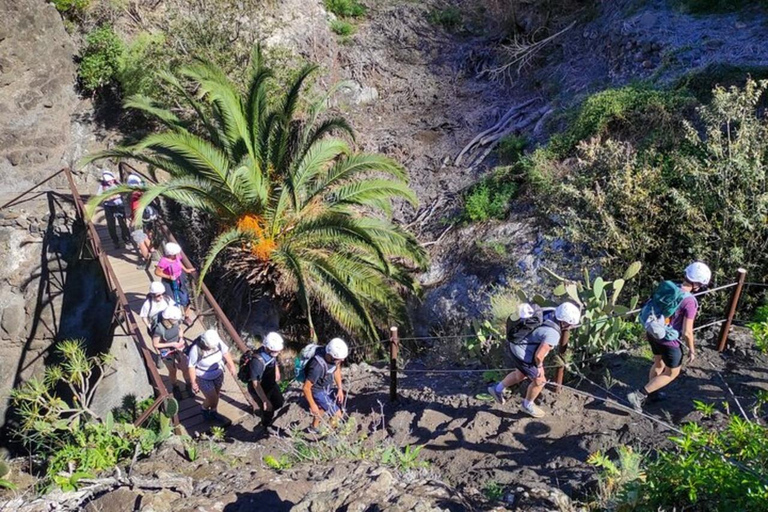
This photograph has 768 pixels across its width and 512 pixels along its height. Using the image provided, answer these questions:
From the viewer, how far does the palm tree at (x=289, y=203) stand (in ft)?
30.1

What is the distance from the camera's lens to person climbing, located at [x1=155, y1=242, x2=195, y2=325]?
8102 mm

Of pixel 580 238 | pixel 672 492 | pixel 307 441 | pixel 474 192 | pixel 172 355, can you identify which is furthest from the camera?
pixel 474 192

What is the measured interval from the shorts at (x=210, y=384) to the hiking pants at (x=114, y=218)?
14.6 feet

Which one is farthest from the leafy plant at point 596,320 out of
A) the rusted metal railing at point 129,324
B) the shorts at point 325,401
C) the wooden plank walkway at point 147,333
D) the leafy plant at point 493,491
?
the rusted metal railing at point 129,324

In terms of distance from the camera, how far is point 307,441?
616cm

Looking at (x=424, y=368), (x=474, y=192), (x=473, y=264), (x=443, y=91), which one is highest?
(x=443, y=91)

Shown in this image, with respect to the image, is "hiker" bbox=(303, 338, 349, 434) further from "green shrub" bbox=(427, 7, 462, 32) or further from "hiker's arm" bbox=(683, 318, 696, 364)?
"green shrub" bbox=(427, 7, 462, 32)

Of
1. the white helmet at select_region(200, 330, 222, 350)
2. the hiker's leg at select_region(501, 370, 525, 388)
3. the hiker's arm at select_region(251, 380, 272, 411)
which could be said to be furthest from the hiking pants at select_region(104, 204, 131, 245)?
the hiker's leg at select_region(501, 370, 525, 388)

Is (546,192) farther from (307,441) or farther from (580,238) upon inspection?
(307,441)

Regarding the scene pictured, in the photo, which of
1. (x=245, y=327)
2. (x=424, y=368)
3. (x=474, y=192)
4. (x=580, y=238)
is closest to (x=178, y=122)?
(x=245, y=327)

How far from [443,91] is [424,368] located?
8.03 metres

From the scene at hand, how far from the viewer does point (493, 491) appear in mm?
4617

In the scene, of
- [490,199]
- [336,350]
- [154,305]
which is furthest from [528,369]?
[490,199]

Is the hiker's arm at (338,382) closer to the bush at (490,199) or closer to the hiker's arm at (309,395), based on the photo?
the hiker's arm at (309,395)
